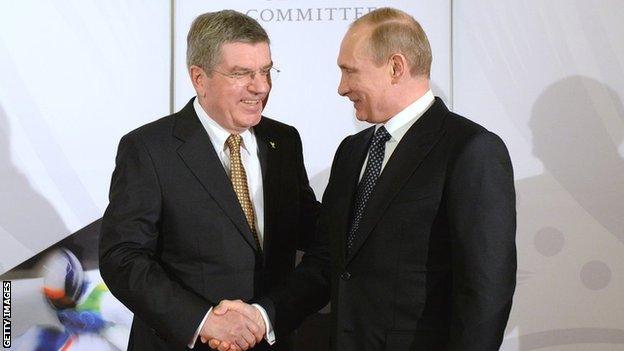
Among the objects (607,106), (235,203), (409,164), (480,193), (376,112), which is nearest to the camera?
(480,193)

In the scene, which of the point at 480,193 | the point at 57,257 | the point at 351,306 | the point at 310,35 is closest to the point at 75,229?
the point at 57,257

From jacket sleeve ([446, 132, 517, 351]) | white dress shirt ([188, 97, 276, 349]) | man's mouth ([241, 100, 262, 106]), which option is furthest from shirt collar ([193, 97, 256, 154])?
jacket sleeve ([446, 132, 517, 351])

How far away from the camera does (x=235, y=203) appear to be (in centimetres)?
252

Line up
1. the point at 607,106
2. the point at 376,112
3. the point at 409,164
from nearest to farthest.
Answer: the point at 409,164 < the point at 376,112 < the point at 607,106

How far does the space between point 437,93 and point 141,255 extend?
1.49m

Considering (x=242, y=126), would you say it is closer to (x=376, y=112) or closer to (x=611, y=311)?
(x=376, y=112)

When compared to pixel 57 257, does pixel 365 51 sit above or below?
above

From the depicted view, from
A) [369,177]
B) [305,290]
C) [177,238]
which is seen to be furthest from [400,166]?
[177,238]

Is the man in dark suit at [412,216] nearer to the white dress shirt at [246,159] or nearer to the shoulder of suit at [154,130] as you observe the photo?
the white dress shirt at [246,159]

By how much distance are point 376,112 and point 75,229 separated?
1826 mm

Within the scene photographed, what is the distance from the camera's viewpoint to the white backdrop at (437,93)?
3.38m

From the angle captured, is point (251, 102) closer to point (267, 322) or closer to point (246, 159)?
point (246, 159)

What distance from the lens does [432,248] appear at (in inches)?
82.8

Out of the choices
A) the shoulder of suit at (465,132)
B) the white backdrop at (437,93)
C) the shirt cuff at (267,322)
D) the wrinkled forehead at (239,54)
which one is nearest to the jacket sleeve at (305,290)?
the shirt cuff at (267,322)
